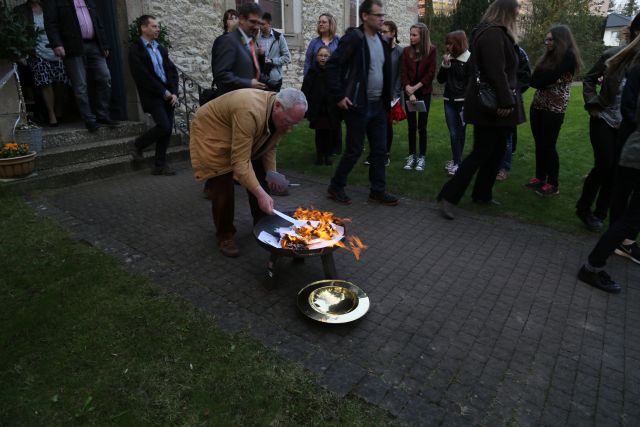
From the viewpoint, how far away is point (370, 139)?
18.7 ft

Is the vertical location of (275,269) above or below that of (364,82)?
below

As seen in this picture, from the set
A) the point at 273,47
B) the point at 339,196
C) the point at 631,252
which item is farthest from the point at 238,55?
the point at 631,252

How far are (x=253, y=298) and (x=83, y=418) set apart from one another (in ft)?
4.84

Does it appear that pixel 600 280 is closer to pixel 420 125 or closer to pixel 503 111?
pixel 503 111

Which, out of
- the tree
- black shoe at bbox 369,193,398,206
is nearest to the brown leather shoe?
black shoe at bbox 369,193,398,206

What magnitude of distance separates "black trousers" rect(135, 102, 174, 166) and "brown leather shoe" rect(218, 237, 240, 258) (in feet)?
10.1

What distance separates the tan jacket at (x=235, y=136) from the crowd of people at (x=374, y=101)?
0.01 meters

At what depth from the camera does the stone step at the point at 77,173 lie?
571 cm

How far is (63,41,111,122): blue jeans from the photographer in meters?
6.61

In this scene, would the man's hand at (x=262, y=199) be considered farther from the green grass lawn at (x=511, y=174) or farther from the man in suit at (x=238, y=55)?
the green grass lawn at (x=511, y=174)

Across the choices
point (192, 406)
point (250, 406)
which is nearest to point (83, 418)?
point (192, 406)

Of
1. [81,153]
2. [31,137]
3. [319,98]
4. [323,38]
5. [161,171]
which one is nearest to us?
[31,137]

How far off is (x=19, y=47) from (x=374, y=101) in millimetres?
4843

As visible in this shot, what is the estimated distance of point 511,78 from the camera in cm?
499
